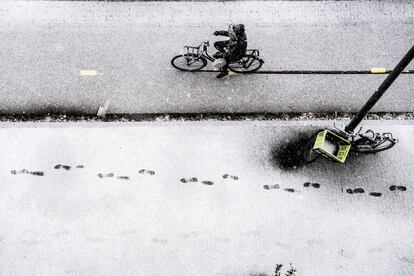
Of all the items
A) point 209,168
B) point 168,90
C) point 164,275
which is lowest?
point 164,275

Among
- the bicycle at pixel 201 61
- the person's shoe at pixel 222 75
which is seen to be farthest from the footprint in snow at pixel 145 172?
the person's shoe at pixel 222 75

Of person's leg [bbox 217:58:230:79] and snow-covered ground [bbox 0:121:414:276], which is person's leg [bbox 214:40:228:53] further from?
snow-covered ground [bbox 0:121:414:276]

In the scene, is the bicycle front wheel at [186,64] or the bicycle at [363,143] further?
the bicycle front wheel at [186,64]

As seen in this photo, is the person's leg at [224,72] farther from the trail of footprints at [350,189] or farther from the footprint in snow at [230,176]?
the trail of footprints at [350,189]

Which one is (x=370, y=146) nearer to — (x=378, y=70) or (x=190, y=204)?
(x=378, y=70)

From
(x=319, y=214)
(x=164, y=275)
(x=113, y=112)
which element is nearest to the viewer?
(x=164, y=275)

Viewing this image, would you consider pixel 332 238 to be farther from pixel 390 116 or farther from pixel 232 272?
pixel 390 116

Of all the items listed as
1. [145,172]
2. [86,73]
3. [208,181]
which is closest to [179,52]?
[86,73]

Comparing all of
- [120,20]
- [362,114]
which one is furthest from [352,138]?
[120,20]
